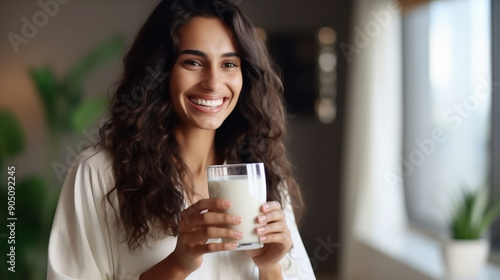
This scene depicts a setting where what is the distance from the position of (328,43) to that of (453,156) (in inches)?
66.1

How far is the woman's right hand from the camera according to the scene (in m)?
1.32

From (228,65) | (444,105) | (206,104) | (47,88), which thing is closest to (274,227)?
(206,104)

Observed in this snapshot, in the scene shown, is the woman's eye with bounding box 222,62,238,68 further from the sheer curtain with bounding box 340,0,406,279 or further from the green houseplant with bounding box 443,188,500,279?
the sheer curtain with bounding box 340,0,406,279

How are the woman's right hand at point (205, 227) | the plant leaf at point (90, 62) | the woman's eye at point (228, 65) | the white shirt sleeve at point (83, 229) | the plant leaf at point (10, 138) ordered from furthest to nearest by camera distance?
the plant leaf at point (90, 62)
the plant leaf at point (10, 138)
the woman's eye at point (228, 65)
the white shirt sleeve at point (83, 229)
the woman's right hand at point (205, 227)

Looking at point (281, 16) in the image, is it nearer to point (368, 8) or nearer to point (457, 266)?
point (368, 8)

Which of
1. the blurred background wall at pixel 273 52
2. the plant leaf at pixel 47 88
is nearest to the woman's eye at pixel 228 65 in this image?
the plant leaf at pixel 47 88

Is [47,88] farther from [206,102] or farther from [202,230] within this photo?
[202,230]

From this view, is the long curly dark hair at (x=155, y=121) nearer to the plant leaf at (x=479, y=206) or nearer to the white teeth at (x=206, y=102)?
the white teeth at (x=206, y=102)

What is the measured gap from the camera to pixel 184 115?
1630 mm

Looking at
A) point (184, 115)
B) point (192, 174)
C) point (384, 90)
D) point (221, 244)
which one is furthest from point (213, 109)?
point (384, 90)

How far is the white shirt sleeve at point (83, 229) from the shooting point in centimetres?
153

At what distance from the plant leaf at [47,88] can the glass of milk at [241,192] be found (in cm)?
251

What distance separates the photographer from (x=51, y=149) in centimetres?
377

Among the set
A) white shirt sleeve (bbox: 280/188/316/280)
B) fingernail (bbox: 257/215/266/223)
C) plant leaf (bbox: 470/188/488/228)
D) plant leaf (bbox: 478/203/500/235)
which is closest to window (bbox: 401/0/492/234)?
plant leaf (bbox: 470/188/488/228)
